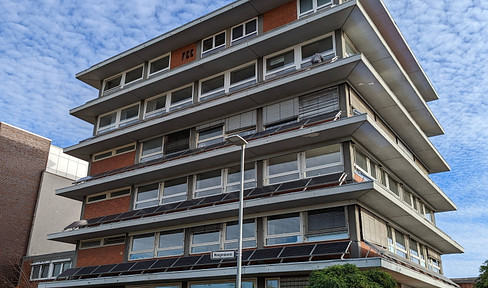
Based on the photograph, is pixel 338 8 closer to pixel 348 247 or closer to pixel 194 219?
pixel 348 247

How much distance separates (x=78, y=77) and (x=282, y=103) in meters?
16.6

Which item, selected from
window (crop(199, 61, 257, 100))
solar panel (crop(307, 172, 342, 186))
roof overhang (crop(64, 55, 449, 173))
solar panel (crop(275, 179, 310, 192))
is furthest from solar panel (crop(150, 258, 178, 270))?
window (crop(199, 61, 257, 100))

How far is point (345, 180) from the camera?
68.1 ft

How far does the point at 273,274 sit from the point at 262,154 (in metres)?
5.98

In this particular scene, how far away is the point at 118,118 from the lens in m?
32.0

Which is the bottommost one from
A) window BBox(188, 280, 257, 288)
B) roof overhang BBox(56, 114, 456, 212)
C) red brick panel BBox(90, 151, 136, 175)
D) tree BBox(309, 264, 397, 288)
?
tree BBox(309, 264, 397, 288)

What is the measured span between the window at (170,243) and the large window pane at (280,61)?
10.1 metres

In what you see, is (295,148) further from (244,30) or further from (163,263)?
(163,263)

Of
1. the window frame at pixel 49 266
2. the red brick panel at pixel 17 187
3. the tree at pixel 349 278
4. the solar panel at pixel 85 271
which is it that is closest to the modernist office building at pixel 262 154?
the solar panel at pixel 85 271

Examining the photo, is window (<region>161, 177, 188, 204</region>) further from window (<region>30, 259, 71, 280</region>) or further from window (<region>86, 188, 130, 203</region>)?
window (<region>30, 259, 71, 280</region>)

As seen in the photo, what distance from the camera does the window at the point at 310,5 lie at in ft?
79.4

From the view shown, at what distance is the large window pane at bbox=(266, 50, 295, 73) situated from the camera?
2467 cm

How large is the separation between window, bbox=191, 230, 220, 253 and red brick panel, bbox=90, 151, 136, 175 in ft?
25.0

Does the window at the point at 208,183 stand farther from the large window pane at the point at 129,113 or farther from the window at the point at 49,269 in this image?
the window at the point at 49,269
